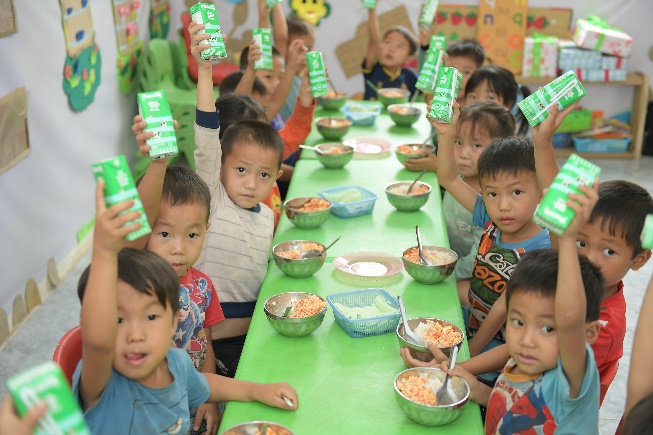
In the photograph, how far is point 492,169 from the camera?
215 centimetres

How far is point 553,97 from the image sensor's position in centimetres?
190

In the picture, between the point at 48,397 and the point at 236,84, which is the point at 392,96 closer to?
the point at 236,84

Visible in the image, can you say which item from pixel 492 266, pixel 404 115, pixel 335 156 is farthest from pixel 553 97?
pixel 404 115

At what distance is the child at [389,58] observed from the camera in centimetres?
464

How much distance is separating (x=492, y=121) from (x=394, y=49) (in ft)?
6.61

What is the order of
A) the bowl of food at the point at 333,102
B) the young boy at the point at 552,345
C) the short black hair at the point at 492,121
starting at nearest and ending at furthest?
the young boy at the point at 552,345 < the short black hair at the point at 492,121 < the bowl of food at the point at 333,102

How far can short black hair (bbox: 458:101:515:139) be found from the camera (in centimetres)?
278

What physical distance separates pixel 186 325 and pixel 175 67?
14.3 ft

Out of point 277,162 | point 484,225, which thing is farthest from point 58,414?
point 484,225

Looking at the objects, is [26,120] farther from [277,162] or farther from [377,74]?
[377,74]

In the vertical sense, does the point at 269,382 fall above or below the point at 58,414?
below

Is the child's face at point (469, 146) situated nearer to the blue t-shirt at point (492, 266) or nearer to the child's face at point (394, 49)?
the blue t-shirt at point (492, 266)

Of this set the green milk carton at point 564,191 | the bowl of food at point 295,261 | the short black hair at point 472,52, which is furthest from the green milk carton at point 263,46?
the green milk carton at point 564,191

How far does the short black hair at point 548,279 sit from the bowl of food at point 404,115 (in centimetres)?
243
